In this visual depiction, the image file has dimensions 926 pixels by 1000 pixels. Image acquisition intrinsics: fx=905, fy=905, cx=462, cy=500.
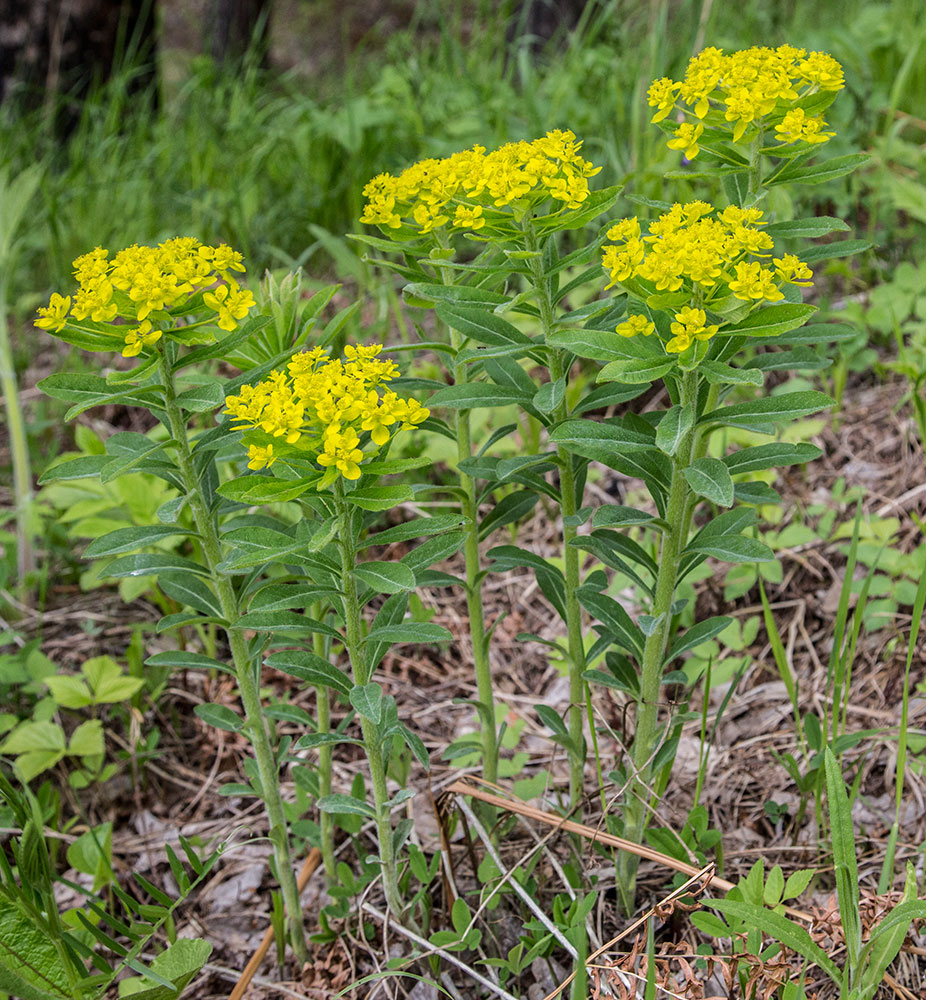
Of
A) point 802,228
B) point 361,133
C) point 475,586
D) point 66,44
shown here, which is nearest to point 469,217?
point 802,228

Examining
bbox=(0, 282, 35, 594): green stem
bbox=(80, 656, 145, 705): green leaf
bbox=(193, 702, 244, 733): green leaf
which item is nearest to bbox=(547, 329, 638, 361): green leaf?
bbox=(193, 702, 244, 733): green leaf

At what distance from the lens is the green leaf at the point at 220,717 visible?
1.46 meters

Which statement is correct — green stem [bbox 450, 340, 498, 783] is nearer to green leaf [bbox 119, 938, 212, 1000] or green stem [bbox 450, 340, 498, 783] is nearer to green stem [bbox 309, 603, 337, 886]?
green stem [bbox 309, 603, 337, 886]

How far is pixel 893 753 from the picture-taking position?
1.76 metres

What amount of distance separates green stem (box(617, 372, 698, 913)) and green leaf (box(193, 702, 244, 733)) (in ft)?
2.07

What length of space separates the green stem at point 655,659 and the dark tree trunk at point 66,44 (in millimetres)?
3701

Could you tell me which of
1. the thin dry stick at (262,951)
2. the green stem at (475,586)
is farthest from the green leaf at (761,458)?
the thin dry stick at (262,951)

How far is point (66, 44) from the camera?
176 inches

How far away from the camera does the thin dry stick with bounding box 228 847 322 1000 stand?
4.93ft

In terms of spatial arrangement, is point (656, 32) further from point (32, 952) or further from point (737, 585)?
point (32, 952)

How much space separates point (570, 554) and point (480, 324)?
40cm

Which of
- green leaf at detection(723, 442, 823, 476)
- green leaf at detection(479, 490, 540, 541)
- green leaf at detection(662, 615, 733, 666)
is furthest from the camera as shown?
green leaf at detection(479, 490, 540, 541)

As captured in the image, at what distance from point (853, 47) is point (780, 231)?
2.63 m

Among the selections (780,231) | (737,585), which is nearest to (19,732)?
(737,585)
